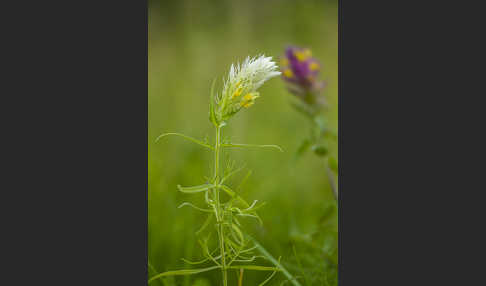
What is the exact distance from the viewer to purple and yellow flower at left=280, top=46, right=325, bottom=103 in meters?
2.67

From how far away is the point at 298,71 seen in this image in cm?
269

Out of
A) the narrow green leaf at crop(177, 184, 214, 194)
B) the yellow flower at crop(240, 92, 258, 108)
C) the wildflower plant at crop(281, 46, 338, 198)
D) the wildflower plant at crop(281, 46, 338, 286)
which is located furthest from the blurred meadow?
the yellow flower at crop(240, 92, 258, 108)

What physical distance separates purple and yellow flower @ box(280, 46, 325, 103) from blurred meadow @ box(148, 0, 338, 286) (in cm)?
20

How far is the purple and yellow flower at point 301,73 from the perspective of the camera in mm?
2674

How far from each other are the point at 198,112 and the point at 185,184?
0.63 meters

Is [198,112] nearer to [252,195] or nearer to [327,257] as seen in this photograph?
[252,195]

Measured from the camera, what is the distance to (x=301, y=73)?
8.82ft

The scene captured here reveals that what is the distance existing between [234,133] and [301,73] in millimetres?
998

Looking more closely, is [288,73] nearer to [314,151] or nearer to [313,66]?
[313,66]

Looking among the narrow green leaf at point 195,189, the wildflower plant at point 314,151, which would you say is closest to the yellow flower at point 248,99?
the narrow green leaf at point 195,189

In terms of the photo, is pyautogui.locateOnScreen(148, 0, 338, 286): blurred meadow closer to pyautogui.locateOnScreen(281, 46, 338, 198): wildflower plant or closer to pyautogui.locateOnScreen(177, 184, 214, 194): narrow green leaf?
pyautogui.locateOnScreen(281, 46, 338, 198): wildflower plant

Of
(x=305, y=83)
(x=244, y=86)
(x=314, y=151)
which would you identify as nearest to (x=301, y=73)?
(x=305, y=83)

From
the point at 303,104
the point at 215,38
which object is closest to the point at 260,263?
the point at 303,104

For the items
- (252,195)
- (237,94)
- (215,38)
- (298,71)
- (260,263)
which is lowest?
(260,263)
